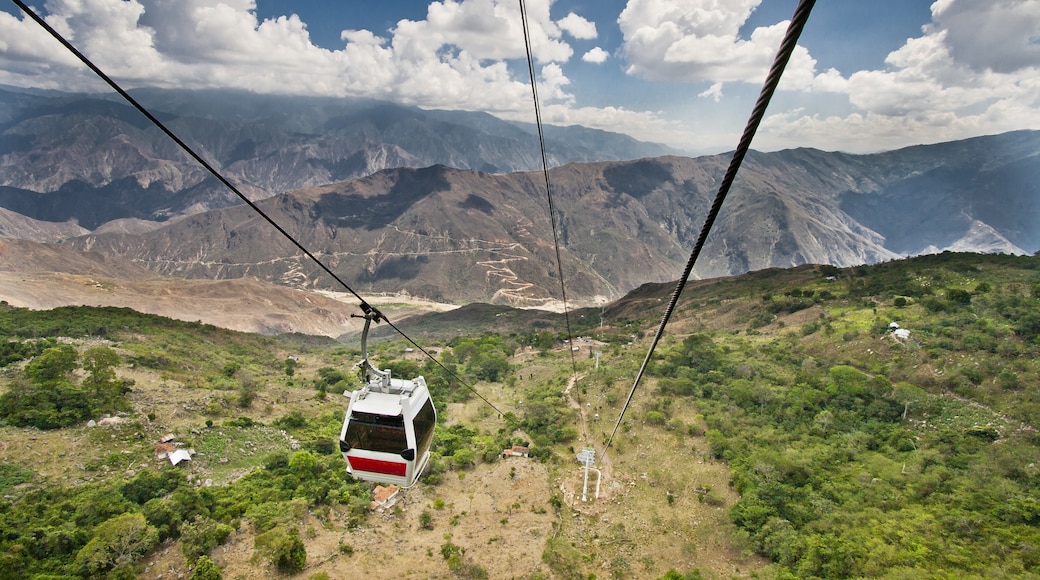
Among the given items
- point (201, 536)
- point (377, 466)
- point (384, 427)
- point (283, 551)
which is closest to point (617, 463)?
point (283, 551)

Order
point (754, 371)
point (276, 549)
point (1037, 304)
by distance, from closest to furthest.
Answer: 1. point (276, 549)
2. point (1037, 304)
3. point (754, 371)

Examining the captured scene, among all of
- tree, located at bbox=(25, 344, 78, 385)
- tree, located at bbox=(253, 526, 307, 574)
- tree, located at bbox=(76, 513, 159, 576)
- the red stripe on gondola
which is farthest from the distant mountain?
the red stripe on gondola

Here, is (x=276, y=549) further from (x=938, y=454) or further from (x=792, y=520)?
(x=938, y=454)

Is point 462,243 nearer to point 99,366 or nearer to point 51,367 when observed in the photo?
point 99,366

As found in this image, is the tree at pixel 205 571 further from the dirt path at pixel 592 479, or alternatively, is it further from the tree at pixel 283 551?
the dirt path at pixel 592 479

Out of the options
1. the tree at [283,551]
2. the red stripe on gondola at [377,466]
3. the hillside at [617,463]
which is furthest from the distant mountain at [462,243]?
the red stripe on gondola at [377,466]

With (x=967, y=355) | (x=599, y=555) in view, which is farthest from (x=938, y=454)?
(x=599, y=555)

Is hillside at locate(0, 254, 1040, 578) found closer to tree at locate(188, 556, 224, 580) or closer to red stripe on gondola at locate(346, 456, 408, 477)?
tree at locate(188, 556, 224, 580)
